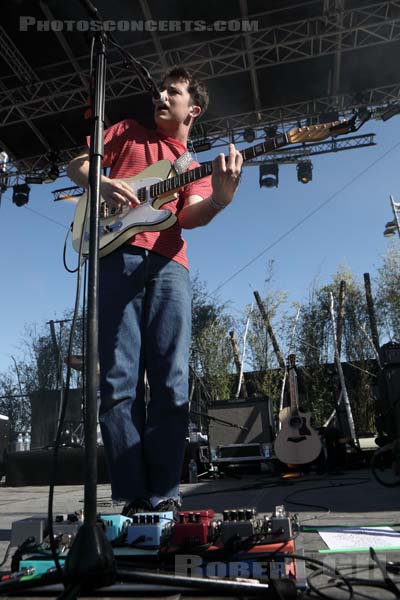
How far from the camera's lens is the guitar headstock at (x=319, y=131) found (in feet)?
6.06

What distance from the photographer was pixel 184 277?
5.98ft

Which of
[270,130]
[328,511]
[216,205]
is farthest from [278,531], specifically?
[270,130]

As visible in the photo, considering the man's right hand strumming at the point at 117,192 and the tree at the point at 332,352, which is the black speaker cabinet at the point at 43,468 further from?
the tree at the point at 332,352

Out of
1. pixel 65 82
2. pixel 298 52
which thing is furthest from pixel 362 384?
pixel 65 82

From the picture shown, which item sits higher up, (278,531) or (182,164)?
(182,164)

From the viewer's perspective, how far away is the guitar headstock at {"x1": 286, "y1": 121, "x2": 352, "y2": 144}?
1848 mm

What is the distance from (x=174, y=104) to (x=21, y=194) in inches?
325

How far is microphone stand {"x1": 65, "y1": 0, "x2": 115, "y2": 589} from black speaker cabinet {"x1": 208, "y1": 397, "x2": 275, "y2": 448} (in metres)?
4.38

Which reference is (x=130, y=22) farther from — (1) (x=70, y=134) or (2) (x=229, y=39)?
(1) (x=70, y=134)

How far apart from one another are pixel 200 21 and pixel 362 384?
7.29 m

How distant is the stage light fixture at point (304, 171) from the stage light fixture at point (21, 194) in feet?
18.2

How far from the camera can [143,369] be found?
1701mm

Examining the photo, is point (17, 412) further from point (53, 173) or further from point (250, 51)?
point (250, 51)
